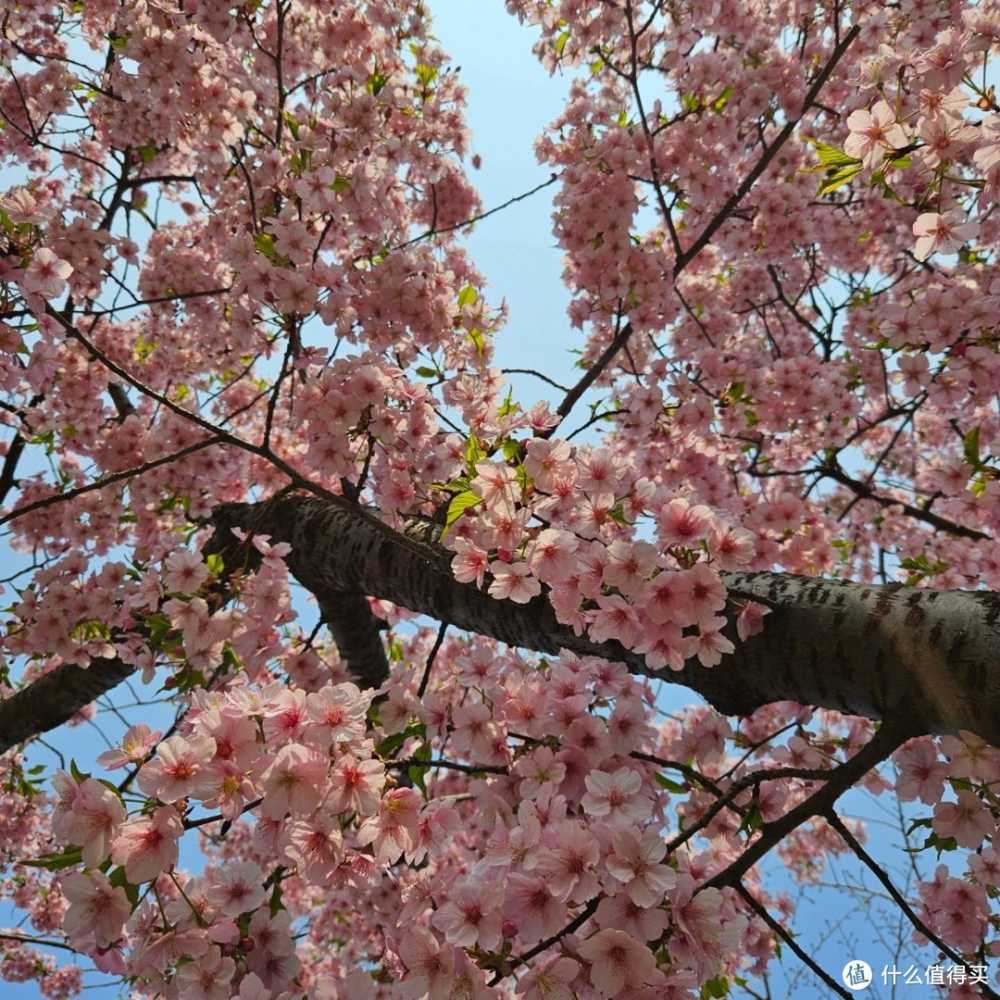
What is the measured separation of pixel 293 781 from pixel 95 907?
0.43 meters

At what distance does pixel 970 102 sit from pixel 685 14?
3.61m

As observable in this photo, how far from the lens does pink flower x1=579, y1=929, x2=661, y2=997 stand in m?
1.25

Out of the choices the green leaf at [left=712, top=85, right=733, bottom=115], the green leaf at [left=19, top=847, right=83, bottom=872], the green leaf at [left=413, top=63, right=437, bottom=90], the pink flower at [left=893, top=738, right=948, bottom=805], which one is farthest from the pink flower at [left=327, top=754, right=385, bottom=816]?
the green leaf at [left=413, top=63, right=437, bottom=90]

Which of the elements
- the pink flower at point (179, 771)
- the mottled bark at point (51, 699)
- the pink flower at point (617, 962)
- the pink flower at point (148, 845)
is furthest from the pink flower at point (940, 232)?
the mottled bark at point (51, 699)

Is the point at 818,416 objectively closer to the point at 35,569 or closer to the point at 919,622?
the point at 919,622

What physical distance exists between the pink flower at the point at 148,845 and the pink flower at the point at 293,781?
6.9 inches

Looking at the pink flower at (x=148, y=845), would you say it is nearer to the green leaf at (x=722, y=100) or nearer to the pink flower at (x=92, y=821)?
the pink flower at (x=92, y=821)

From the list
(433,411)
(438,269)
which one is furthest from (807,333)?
(433,411)

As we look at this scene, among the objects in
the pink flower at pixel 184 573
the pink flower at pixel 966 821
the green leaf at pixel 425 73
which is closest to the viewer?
the pink flower at pixel 966 821

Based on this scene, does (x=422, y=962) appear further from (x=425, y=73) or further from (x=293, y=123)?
(x=425, y=73)

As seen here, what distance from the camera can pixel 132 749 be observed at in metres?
1.55

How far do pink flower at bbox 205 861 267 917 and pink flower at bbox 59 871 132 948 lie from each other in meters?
0.20

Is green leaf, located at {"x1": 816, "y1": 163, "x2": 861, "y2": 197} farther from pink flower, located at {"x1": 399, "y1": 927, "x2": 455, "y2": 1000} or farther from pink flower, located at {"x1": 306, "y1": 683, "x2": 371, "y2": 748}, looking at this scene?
pink flower, located at {"x1": 399, "y1": 927, "x2": 455, "y2": 1000}

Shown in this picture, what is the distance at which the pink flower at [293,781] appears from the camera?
1379mm
